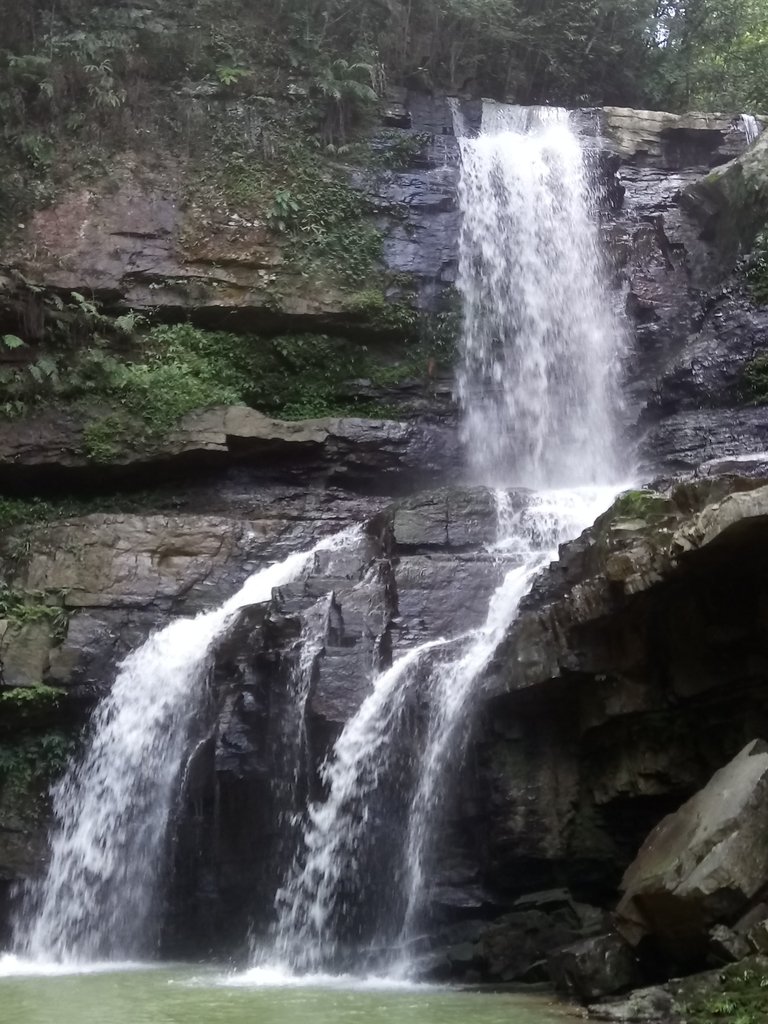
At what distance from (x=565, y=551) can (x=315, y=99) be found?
12.8 meters

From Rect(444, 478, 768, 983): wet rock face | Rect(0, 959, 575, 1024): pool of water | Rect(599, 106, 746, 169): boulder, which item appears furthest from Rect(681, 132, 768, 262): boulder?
Rect(0, 959, 575, 1024): pool of water

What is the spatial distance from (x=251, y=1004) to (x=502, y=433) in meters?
11.0

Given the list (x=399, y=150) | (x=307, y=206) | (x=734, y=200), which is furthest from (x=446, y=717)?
(x=399, y=150)

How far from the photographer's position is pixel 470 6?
834 inches

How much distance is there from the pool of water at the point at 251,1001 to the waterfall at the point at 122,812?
1697 millimetres

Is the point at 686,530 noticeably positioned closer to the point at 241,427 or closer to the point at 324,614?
the point at 324,614

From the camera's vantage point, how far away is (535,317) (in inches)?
686

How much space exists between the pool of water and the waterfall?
1.70m

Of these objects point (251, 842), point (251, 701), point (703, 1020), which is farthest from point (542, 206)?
point (703, 1020)

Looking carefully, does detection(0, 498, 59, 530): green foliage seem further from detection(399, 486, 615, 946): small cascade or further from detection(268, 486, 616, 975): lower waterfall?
detection(268, 486, 616, 975): lower waterfall

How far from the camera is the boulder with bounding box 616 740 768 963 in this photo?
6.34 metres

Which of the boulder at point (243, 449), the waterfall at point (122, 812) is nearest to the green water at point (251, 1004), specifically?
the waterfall at point (122, 812)

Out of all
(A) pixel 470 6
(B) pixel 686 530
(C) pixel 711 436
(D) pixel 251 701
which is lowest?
(D) pixel 251 701

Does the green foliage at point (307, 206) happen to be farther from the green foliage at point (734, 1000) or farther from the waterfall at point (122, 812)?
the green foliage at point (734, 1000)
